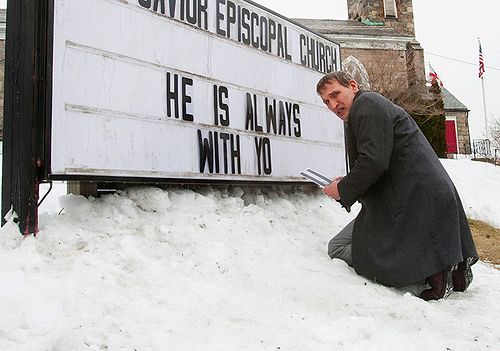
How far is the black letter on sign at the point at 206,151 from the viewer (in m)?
3.56

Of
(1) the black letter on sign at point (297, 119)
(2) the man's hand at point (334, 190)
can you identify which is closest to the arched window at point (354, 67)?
(1) the black letter on sign at point (297, 119)

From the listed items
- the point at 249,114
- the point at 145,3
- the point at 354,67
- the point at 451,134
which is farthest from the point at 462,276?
the point at 451,134

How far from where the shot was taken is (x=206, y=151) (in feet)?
11.9

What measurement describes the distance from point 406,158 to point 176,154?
160 cm

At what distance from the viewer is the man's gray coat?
279 centimetres

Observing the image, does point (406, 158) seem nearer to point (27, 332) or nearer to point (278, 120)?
point (278, 120)

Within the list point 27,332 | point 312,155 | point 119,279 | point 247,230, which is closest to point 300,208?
point 312,155

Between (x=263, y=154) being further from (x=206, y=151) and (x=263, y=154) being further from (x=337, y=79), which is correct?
(x=337, y=79)

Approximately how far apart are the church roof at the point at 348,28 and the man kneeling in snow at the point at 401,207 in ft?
54.8

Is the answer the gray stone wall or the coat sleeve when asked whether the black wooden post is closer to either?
the coat sleeve

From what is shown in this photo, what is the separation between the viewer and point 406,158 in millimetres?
2904

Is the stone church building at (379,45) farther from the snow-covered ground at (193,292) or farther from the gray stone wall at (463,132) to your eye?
the snow-covered ground at (193,292)

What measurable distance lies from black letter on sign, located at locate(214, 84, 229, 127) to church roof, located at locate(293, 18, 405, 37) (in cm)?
1576

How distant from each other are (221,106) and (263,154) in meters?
0.62
